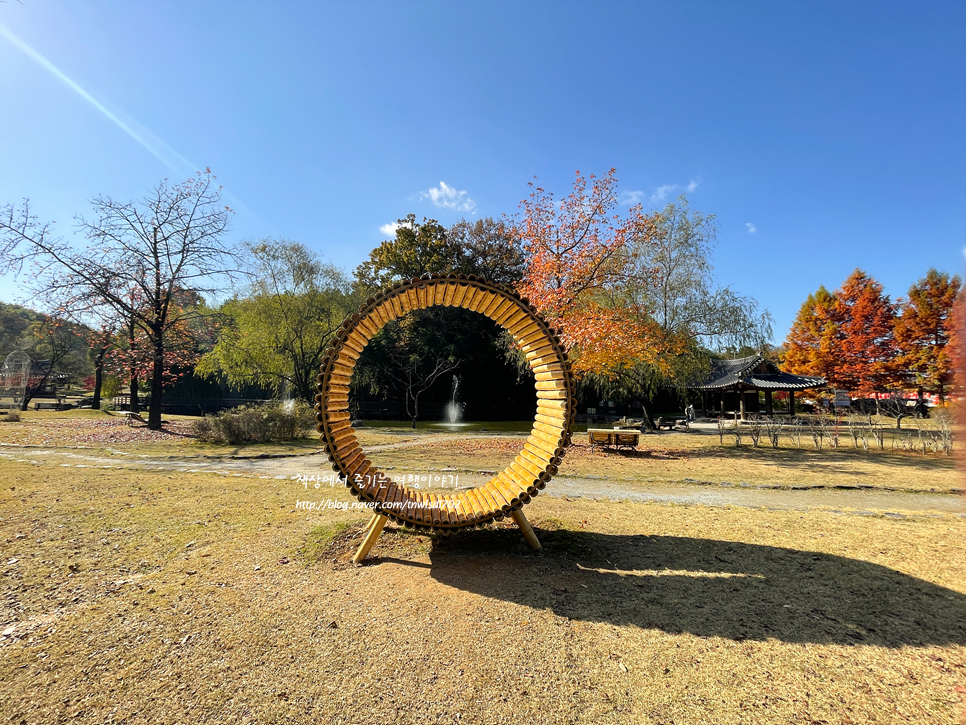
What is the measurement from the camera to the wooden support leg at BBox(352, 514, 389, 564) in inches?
192

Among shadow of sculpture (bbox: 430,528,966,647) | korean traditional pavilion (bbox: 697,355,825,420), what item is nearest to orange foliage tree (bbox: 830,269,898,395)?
korean traditional pavilion (bbox: 697,355,825,420)

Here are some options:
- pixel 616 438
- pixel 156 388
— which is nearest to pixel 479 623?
pixel 616 438

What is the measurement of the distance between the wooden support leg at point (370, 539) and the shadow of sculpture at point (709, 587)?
61 centimetres

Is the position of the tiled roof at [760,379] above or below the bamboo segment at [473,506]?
above

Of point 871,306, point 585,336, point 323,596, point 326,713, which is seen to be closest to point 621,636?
point 326,713

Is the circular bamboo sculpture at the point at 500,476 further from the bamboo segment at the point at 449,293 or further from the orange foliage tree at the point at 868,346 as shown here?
the orange foliage tree at the point at 868,346

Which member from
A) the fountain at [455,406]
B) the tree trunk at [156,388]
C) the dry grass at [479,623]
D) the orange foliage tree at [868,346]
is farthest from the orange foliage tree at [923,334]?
the tree trunk at [156,388]

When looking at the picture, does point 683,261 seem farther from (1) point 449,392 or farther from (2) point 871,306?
(2) point 871,306

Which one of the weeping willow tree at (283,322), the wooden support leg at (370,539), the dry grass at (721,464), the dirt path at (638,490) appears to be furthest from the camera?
the weeping willow tree at (283,322)

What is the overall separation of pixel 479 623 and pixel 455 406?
2345 cm

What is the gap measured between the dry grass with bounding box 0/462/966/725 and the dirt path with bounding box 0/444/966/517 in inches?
52.5

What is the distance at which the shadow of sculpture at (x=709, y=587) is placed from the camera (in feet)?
12.4

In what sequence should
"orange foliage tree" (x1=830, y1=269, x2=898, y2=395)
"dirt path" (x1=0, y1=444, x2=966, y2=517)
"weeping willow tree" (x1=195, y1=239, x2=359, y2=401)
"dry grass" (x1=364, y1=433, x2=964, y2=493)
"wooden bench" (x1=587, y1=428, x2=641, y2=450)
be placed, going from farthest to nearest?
"orange foliage tree" (x1=830, y1=269, x2=898, y2=395)
"weeping willow tree" (x1=195, y1=239, x2=359, y2=401)
"wooden bench" (x1=587, y1=428, x2=641, y2=450)
"dry grass" (x1=364, y1=433, x2=964, y2=493)
"dirt path" (x1=0, y1=444, x2=966, y2=517)

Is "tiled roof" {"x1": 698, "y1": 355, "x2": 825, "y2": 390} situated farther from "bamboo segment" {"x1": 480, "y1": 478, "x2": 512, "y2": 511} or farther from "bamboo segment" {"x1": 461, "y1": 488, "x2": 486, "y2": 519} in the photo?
"bamboo segment" {"x1": 461, "y1": 488, "x2": 486, "y2": 519}
